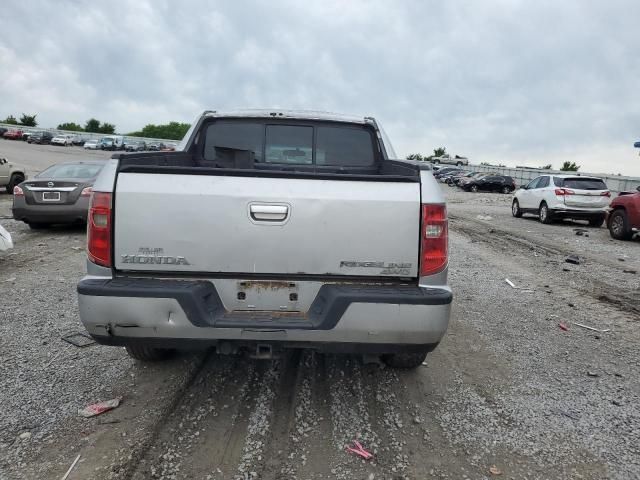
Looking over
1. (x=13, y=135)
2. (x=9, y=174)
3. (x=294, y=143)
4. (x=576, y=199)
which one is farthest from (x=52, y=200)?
(x=13, y=135)

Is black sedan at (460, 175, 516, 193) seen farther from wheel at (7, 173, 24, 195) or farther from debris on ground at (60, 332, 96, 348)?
debris on ground at (60, 332, 96, 348)

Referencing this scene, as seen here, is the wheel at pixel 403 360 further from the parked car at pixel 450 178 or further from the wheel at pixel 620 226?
the parked car at pixel 450 178

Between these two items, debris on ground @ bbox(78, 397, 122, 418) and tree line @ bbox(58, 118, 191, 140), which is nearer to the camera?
debris on ground @ bbox(78, 397, 122, 418)

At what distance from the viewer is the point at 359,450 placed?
2.87m

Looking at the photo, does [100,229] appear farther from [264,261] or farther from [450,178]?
[450,178]

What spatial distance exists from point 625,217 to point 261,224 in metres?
12.6

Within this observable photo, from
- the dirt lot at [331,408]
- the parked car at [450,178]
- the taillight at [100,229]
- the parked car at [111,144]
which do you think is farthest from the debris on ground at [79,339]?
the parked car at [111,144]

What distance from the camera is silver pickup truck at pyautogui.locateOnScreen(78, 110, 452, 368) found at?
278cm

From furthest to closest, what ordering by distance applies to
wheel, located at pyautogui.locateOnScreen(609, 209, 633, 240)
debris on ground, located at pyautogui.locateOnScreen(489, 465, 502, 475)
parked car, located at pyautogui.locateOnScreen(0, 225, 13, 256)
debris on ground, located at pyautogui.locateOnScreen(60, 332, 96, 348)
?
1. wheel, located at pyautogui.locateOnScreen(609, 209, 633, 240)
2. parked car, located at pyautogui.locateOnScreen(0, 225, 13, 256)
3. debris on ground, located at pyautogui.locateOnScreen(60, 332, 96, 348)
4. debris on ground, located at pyautogui.locateOnScreen(489, 465, 502, 475)

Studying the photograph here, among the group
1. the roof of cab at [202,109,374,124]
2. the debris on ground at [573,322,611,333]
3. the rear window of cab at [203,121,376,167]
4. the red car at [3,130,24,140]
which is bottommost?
the debris on ground at [573,322,611,333]

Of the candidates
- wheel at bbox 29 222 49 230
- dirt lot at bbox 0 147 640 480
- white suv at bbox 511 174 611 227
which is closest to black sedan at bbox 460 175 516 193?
white suv at bbox 511 174 611 227

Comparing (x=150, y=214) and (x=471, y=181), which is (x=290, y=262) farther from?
(x=471, y=181)

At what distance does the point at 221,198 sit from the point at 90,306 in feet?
3.16

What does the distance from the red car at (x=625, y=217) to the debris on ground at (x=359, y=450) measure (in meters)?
11.9
